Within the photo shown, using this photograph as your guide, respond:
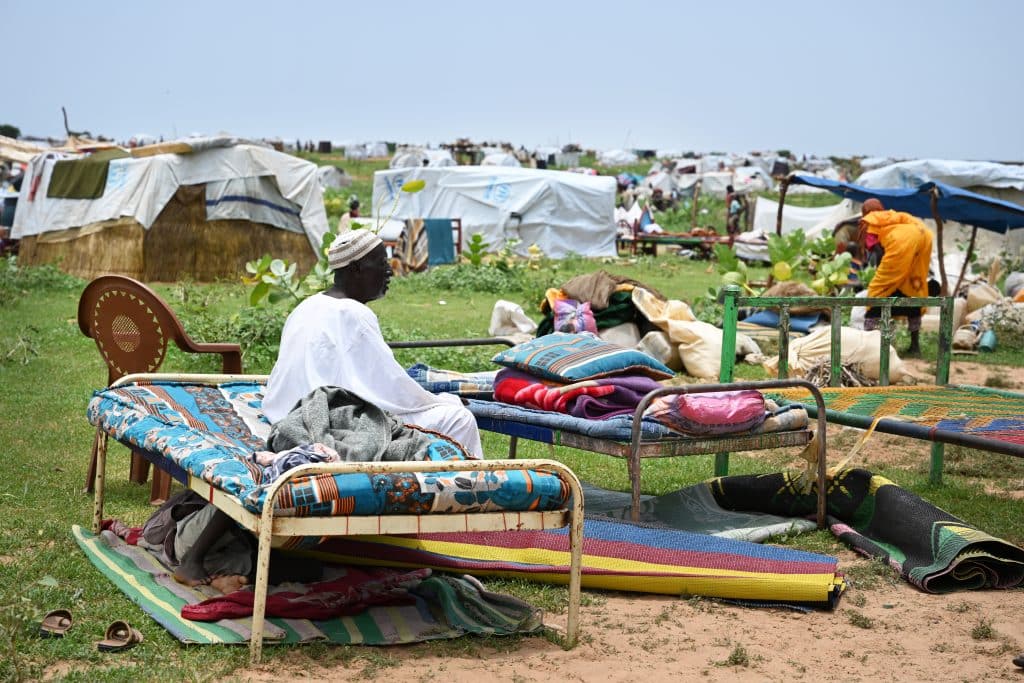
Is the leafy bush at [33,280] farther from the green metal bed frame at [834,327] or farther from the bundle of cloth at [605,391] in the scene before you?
the green metal bed frame at [834,327]

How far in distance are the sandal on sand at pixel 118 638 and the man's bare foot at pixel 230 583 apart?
493 millimetres

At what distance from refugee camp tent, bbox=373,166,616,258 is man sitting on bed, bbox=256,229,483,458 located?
803 inches

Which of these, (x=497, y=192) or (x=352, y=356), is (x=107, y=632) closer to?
(x=352, y=356)

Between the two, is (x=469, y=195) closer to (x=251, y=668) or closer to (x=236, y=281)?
(x=236, y=281)

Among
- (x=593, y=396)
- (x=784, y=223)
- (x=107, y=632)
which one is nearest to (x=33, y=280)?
(x=593, y=396)

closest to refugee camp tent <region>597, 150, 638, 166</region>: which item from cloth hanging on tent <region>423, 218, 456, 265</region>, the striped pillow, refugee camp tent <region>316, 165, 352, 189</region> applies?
refugee camp tent <region>316, 165, 352, 189</region>

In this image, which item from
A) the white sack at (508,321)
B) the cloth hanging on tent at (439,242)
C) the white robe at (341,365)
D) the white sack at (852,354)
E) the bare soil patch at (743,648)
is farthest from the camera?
the cloth hanging on tent at (439,242)

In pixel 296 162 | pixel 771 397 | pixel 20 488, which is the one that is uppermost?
pixel 296 162

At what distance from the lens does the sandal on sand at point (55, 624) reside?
3.71m

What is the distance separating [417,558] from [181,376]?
1.69m

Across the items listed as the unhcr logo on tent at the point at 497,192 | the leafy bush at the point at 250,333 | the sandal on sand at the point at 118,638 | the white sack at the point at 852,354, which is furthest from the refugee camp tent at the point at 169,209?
the sandal on sand at the point at 118,638

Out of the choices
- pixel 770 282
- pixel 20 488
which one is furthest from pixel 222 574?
pixel 770 282

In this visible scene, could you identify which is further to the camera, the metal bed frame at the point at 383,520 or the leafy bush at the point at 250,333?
the leafy bush at the point at 250,333

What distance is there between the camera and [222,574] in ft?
14.0
